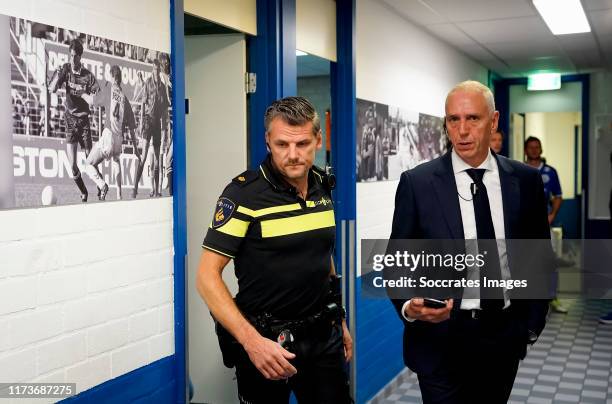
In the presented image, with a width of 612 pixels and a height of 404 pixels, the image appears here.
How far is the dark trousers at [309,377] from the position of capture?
7.67ft

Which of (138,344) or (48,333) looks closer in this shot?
(48,333)

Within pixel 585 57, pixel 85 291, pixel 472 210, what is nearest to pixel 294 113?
pixel 472 210

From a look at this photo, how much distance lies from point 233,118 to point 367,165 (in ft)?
5.05

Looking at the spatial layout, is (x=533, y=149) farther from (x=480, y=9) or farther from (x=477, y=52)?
(x=480, y=9)

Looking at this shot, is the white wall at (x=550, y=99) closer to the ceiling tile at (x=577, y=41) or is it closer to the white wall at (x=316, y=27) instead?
the ceiling tile at (x=577, y=41)

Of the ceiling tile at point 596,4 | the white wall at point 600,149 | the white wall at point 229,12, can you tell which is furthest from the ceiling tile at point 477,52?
the white wall at point 229,12

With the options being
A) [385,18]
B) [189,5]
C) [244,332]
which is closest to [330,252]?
[244,332]

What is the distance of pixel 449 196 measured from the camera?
2.31 m

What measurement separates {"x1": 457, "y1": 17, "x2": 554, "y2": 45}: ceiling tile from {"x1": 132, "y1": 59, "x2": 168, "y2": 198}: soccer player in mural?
3966 mm

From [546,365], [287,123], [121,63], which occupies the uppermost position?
[121,63]

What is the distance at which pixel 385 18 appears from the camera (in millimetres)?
5230

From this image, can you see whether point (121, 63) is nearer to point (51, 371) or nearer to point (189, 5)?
point (189, 5)

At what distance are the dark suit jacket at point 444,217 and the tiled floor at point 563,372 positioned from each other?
8.41 ft

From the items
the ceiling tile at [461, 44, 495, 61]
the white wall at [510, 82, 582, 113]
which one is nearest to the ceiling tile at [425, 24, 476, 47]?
the ceiling tile at [461, 44, 495, 61]
